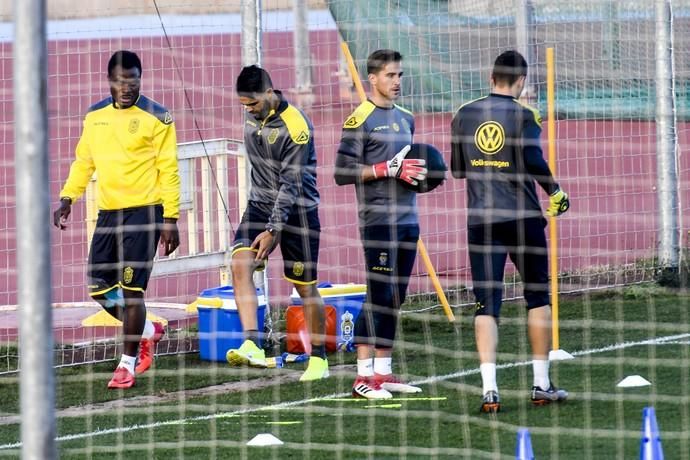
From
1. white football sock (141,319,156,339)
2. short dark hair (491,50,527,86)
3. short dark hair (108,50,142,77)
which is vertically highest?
short dark hair (108,50,142,77)

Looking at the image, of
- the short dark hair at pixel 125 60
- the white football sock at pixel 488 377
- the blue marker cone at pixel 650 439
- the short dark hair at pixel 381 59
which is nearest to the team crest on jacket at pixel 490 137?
the short dark hair at pixel 381 59

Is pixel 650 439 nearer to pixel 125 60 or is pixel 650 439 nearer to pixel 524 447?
pixel 524 447

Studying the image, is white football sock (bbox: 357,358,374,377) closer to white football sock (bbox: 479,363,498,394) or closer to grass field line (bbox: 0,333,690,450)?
grass field line (bbox: 0,333,690,450)

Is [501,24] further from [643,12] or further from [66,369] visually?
[66,369]

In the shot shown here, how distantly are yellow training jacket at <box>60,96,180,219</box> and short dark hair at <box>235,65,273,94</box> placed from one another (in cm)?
54

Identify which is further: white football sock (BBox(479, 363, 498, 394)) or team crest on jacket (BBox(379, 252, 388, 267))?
team crest on jacket (BBox(379, 252, 388, 267))

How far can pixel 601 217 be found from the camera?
13.8m

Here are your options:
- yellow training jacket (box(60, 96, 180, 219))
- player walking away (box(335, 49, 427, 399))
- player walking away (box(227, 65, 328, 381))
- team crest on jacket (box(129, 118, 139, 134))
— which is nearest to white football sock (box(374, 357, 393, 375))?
player walking away (box(335, 49, 427, 399))

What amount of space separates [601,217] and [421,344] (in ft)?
13.5

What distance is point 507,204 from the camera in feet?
26.1

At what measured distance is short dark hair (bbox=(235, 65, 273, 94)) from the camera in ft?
30.1

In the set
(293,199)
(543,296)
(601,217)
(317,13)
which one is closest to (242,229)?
(293,199)

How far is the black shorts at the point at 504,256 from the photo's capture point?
793 cm

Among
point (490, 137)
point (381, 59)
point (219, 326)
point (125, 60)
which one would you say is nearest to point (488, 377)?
point (490, 137)
